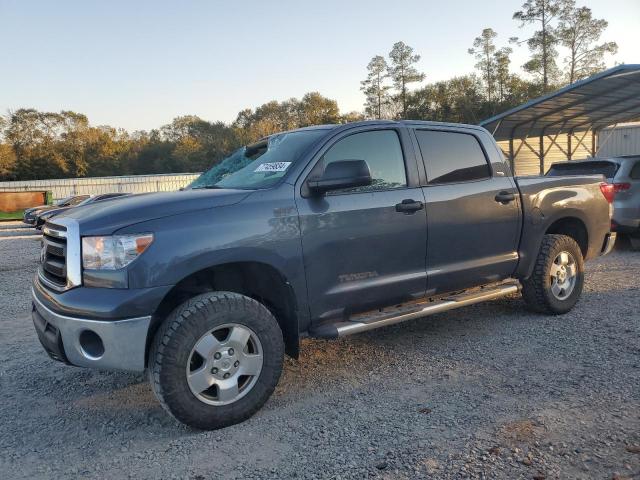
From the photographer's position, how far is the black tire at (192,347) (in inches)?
119

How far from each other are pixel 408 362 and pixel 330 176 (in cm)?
173

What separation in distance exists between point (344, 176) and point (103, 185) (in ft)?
124

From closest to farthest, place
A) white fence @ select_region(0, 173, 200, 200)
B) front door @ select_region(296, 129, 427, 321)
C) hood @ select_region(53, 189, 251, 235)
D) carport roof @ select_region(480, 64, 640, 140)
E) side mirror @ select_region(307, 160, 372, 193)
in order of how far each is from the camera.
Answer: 1. hood @ select_region(53, 189, 251, 235)
2. side mirror @ select_region(307, 160, 372, 193)
3. front door @ select_region(296, 129, 427, 321)
4. carport roof @ select_region(480, 64, 640, 140)
5. white fence @ select_region(0, 173, 200, 200)

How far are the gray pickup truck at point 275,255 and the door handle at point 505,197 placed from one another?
0.01 m

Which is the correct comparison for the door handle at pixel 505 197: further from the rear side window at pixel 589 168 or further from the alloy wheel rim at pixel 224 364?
the rear side window at pixel 589 168

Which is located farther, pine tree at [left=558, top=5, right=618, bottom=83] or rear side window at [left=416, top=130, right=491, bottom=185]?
pine tree at [left=558, top=5, right=618, bottom=83]

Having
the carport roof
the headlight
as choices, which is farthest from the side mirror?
the carport roof

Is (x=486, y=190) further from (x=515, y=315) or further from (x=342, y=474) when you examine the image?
(x=342, y=474)

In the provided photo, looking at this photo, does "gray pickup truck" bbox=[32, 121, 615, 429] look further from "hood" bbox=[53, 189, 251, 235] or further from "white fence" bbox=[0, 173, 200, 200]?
"white fence" bbox=[0, 173, 200, 200]

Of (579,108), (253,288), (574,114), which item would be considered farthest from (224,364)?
(574,114)

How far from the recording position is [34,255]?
500 inches

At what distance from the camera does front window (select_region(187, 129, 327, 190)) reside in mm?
3729

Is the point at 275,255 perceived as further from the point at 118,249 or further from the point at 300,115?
the point at 300,115

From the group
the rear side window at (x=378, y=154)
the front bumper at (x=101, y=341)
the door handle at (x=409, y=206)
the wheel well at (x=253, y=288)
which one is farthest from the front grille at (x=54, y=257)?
the door handle at (x=409, y=206)
